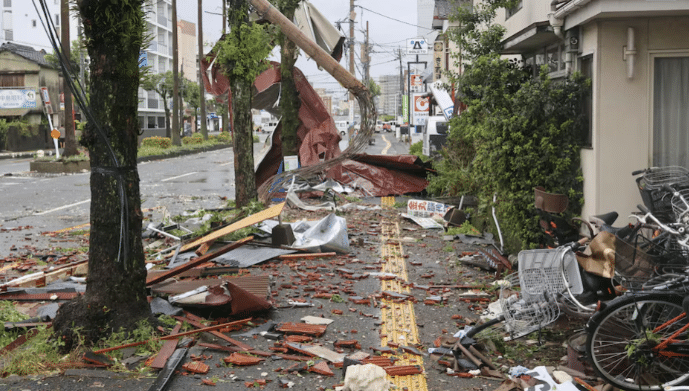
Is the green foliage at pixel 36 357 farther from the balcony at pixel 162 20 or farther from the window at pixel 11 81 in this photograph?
the balcony at pixel 162 20

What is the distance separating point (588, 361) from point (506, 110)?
16.9 ft

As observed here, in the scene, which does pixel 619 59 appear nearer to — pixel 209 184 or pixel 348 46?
pixel 209 184

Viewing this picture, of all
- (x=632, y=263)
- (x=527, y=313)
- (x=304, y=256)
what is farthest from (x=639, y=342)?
(x=304, y=256)

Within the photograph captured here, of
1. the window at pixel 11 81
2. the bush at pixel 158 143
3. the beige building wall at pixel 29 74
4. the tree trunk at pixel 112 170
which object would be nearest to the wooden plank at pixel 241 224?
the tree trunk at pixel 112 170

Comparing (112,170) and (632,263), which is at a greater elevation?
(112,170)

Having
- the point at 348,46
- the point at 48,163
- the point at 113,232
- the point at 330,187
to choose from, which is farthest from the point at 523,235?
the point at 348,46

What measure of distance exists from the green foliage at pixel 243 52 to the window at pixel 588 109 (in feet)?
23.7

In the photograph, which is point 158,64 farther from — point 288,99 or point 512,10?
point 512,10

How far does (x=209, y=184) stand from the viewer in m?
23.7

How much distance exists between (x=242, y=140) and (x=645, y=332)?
11.0 metres

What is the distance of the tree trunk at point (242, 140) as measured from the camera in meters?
15.0

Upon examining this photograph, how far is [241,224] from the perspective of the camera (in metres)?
10.0

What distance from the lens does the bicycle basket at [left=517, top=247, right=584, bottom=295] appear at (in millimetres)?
6031

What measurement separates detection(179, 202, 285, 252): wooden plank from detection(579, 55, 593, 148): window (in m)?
4.18
